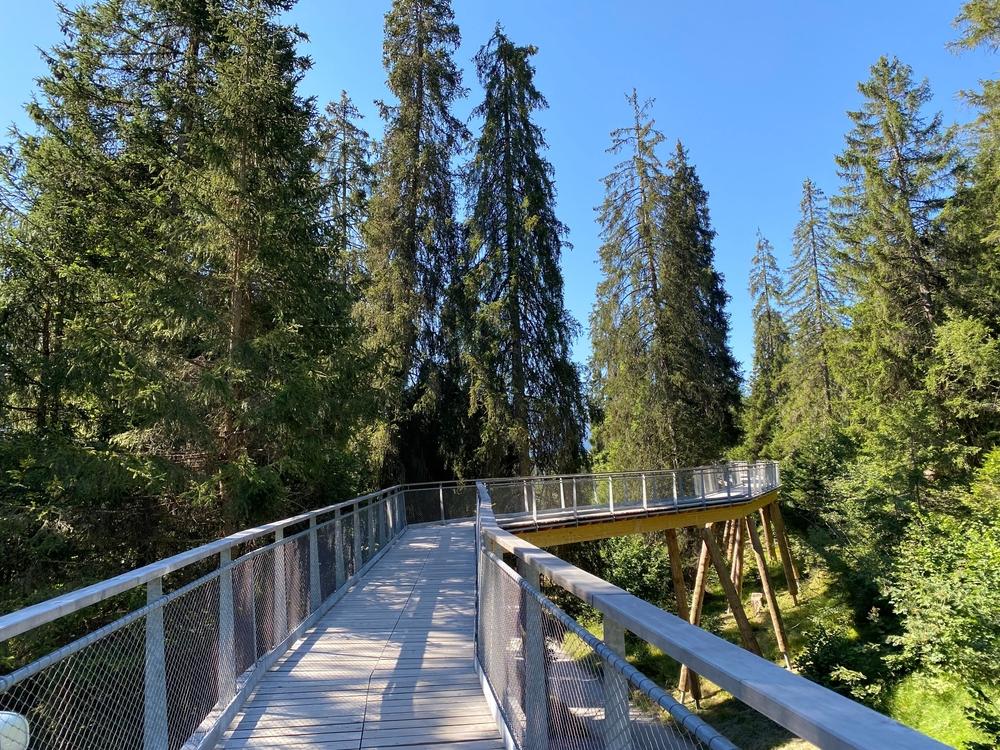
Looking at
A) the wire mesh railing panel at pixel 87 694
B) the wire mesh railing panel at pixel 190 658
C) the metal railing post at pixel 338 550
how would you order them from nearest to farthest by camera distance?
the wire mesh railing panel at pixel 87 694 < the wire mesh railing panel at pixel 190 658 < the metal railing post at pixel 338 550

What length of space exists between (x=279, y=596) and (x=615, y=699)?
4659mm

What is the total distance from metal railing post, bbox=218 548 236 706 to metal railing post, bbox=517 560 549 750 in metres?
2.34

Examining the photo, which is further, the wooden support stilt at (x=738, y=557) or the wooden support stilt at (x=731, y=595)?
the wooden support stilt at (x=738, y=557)

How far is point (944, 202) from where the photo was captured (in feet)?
60.4

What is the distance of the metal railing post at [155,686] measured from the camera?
3.15m

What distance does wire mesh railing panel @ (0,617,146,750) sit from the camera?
2.46 meters

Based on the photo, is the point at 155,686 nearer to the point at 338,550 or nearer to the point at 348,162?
the point at 338,550

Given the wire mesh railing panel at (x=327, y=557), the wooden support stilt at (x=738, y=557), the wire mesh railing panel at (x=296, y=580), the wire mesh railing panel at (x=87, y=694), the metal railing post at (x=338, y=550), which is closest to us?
the wire mesh railing panel at (x=87, y=694)

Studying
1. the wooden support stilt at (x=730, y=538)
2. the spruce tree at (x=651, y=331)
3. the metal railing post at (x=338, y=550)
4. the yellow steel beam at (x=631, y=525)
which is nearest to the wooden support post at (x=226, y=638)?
the metal railing post at (x=338, y=550)

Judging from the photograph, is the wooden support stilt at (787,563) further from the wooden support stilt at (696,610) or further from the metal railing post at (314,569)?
the metal railing post at (314,569)

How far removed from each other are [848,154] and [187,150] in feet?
66.9

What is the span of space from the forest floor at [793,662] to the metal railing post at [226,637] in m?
4.96

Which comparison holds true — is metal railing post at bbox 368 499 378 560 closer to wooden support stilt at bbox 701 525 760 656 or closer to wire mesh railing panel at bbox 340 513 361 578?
wire mesh railing panel at bbox 340 513 361 578

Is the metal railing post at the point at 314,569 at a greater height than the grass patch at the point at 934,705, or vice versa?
the metal railing post at the point at 314,569
